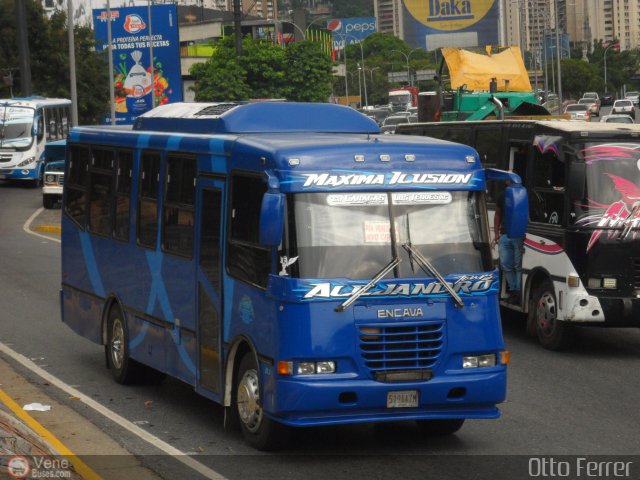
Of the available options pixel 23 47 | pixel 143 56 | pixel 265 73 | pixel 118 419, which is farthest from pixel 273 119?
pixel 265 73

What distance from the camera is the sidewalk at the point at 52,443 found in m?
7.92

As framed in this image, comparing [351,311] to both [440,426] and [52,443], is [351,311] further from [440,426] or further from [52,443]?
[52,443]

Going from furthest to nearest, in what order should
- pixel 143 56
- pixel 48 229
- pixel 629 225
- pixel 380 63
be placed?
pixel 380 63 < pixel 143 56 < pixel 48 229 < pixel 629 225

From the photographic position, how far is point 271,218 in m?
9.23

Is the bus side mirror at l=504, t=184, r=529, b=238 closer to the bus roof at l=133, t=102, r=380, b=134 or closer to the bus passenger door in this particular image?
the bus roof at l=133, t=102, r=380, b=134

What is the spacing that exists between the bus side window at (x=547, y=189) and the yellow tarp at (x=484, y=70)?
1776 cm

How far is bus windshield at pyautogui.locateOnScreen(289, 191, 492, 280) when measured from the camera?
31.5 ft

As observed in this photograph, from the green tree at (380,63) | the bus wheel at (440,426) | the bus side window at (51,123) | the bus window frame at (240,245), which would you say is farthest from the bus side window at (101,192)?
the green tree at (380,63)

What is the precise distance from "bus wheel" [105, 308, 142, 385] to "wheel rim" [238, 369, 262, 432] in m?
3.16

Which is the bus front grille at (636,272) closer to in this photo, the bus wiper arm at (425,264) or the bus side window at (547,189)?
the bus side window at (547,189)

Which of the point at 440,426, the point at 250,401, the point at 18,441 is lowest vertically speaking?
the point at 440,426

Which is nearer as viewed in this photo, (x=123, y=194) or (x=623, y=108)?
(x=123, y=194)

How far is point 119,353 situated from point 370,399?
181 inches

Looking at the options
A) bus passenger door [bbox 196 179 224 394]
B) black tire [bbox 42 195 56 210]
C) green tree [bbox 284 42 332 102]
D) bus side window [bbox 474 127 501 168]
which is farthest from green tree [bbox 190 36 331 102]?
bus passenger door [bbox 196 179 224 394]
